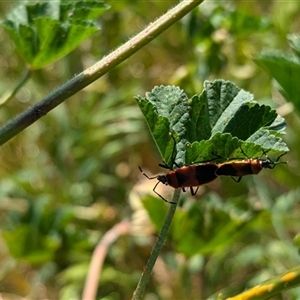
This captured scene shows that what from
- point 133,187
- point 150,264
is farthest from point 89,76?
point 133,187

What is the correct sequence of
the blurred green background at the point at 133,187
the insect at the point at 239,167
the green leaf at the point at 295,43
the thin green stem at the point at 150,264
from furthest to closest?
the blurred green background at the point at 133,187 < the green leaf at the point at 295,43 < the insect at the point at 239,167 < the thin green stem at the point at 150,264

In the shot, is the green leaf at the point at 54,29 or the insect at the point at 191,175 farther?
the green leaf at the point at 54,29

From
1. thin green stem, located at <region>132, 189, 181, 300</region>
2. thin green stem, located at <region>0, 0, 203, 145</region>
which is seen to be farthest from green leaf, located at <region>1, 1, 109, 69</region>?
thin green stem, located at <region>132, 189, 181, 300</region>

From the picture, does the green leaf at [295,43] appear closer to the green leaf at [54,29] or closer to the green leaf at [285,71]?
the green leaf at [285,71]

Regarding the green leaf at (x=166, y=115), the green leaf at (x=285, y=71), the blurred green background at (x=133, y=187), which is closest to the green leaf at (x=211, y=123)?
the green leaf at (x=166, y=115)

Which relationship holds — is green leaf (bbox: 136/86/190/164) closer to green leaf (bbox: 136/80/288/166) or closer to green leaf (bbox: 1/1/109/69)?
green leaf (bbox: 136/80/288/166)

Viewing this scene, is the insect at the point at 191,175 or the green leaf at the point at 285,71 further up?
the green leaf at the point at 285,71

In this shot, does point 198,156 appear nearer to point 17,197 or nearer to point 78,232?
point 78,232
